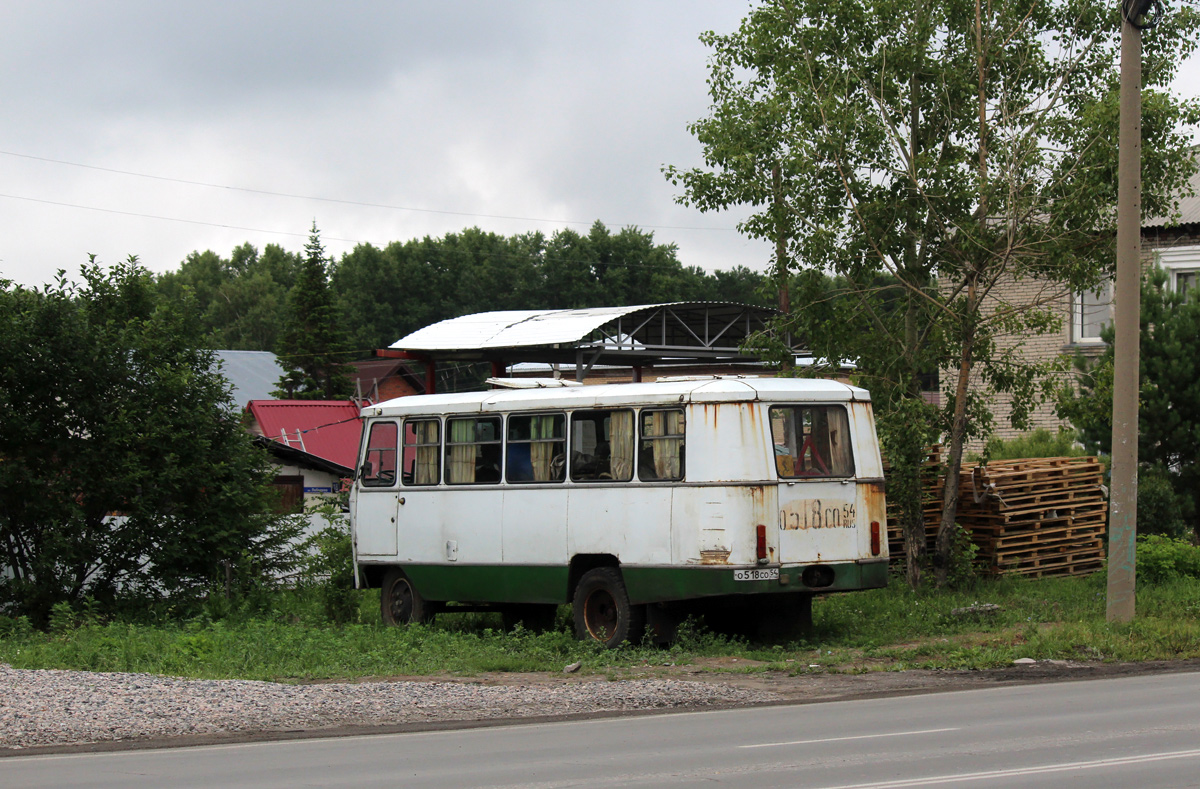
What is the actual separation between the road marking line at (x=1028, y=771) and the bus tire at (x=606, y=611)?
729 cm

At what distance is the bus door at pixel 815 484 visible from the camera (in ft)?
47.5

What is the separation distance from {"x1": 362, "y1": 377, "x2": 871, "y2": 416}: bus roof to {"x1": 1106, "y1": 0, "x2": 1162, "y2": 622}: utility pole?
3123 mm

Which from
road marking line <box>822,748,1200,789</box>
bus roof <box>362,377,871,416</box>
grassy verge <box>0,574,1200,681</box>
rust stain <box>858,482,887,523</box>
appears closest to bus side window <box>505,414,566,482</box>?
bus roof <box>362,377,871,416</box>

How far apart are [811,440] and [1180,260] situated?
1862 centimetres

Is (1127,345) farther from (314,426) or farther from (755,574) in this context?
(314,426)

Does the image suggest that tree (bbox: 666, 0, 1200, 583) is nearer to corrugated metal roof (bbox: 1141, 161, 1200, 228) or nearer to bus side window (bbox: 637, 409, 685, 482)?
bus side window (bbox: 637, 409, 685, 482)

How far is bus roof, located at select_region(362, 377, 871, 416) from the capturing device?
14.6m

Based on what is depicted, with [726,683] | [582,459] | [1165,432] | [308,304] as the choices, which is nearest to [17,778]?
[726,683]

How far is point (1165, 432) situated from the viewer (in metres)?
24.0

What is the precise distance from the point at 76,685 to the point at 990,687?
8.49 m

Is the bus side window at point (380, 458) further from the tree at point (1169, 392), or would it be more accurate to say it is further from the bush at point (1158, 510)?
the bush at point (1158, 510)

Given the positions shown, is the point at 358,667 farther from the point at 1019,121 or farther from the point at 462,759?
the point at 1019,121

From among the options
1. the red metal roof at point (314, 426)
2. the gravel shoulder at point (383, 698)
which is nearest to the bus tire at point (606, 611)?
the gravel shoulder at point (383, 698)

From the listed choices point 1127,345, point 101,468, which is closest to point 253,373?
point 101,468
